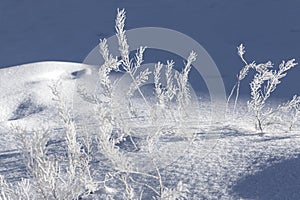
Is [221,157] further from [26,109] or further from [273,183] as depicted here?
[26,109]

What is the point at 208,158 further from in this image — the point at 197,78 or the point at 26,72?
the point at 26,72

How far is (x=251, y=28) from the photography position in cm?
395

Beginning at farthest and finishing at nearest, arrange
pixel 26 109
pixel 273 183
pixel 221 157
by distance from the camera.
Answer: pixel 26 109 → pixel 221 157 → pixel 273 183

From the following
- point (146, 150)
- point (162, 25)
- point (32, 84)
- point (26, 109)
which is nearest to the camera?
point (146, 150)

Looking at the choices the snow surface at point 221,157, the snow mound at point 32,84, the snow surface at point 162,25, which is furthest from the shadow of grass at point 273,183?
the snow mound at point 32,84

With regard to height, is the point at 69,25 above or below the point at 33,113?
above

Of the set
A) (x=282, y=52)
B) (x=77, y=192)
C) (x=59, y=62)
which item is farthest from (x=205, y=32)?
(x=77, y=192)

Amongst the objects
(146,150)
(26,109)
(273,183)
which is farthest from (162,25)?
(273,183)

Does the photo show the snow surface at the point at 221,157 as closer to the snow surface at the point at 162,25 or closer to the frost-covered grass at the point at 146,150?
the frost-covered grass at the point at 146,150

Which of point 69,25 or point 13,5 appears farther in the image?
point 13,5

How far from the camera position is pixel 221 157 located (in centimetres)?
237

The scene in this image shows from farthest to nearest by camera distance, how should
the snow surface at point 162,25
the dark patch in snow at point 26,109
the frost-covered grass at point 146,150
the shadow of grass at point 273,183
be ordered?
the snow surface at point 162,25, the dark patch in snow at point 26,109, the shadow of grass at point 273,183, the frost-covered grass at point 146,150

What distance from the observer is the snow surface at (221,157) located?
216 centimetres

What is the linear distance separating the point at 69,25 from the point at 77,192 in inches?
102
